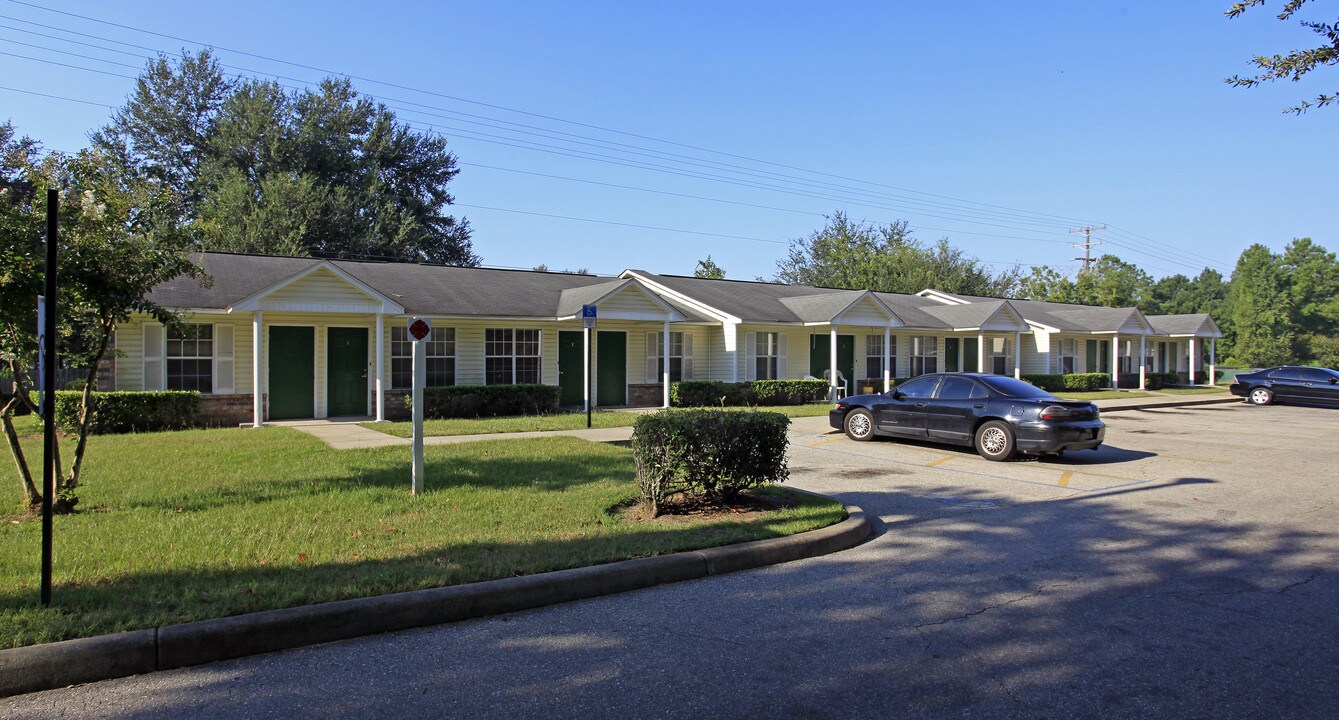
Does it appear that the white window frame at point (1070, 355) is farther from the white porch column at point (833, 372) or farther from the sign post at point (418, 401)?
the sign post at point (418, 401)

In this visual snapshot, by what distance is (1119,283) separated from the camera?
228ft

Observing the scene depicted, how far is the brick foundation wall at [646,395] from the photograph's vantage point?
76.5 feet

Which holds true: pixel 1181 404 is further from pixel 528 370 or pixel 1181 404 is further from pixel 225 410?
pixel 225 410

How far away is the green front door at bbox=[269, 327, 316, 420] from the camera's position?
17.9 metres

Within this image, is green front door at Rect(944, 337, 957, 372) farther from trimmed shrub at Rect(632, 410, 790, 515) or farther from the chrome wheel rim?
trimmed shrub at Rect(632, 410, 790, 515)

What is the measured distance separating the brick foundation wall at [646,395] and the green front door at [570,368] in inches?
65.1

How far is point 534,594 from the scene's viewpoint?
5.34m

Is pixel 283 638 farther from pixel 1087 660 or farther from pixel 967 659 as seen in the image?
pixel 1087 660

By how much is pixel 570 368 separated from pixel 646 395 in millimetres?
2552

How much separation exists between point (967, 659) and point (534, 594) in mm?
2722

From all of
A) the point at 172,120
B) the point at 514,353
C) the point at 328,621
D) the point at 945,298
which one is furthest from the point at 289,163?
the point at 328,621

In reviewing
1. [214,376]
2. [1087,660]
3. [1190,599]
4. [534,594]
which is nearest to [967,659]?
[1087,660]

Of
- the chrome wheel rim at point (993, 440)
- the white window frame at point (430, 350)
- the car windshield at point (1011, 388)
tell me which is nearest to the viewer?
the chrome wheel rim at point (993, 440)

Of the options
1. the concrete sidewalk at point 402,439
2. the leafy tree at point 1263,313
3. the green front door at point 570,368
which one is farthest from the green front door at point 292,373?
the leafy tree at point 1263,313
